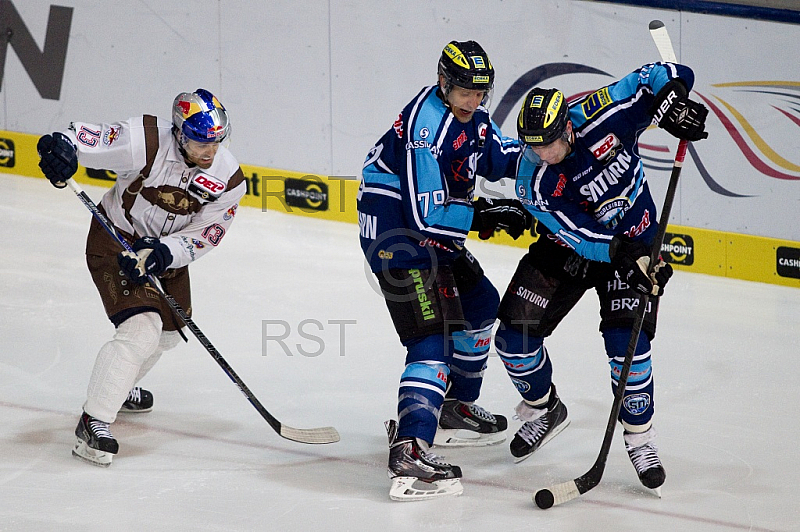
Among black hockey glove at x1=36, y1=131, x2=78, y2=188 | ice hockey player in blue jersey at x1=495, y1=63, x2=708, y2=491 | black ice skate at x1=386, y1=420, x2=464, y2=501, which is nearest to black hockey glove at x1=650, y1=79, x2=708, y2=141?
ice hockey player in blue jersey at x1=495, y1=63, x2=708, y2=491

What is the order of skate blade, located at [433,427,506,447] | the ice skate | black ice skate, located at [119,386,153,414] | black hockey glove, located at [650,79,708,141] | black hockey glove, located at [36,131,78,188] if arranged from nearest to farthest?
1. black hockey glove, located at [650,79,708,141]
2. the ice skate
3. black hockey glove, located at [36,131,78,188]
4. skate blade, located at [433,427,506,447]
5. black ice skate, located at [119,386,153,414]

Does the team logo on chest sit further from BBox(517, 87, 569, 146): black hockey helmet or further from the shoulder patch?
the shoulder patch

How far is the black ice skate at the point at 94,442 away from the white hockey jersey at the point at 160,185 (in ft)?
→ 1.89

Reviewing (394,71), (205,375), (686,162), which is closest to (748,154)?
(686,162)

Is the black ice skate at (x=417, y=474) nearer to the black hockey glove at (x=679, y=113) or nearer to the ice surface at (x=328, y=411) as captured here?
the ice surface at (x=328, y=411)

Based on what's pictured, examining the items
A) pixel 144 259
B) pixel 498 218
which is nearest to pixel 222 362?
pixel 144 259

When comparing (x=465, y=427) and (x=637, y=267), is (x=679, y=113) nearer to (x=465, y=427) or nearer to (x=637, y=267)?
(x=637, y=267)

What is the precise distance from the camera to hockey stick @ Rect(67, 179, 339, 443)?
3.85m

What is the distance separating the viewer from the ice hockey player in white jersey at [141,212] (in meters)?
3.70

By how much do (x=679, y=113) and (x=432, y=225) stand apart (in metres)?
0.81

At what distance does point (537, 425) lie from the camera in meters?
3.93

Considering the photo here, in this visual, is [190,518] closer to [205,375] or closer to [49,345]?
[205,375]

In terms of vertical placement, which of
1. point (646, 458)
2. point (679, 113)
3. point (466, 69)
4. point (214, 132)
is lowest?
point (646, 458)

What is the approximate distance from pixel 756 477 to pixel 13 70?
612 centimetres
